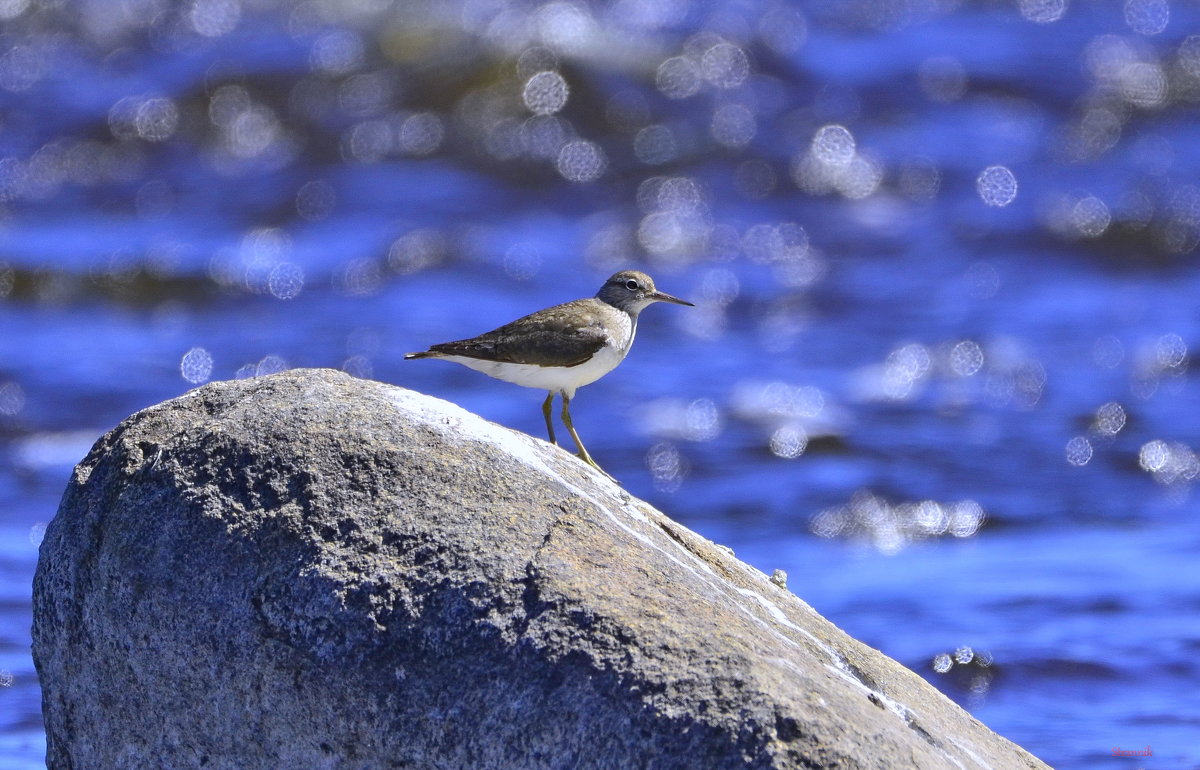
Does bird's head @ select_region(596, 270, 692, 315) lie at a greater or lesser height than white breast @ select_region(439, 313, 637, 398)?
greater

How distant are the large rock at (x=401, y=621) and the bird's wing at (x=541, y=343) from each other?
134cm

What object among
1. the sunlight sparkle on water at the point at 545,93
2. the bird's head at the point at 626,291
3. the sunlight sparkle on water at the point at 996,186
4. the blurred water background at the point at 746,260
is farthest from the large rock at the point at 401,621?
the sunlight sparkle on water at the point at 545,93

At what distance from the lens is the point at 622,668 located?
451 centimetres

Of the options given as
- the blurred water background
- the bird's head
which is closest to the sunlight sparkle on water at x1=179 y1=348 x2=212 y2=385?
the blurred water background

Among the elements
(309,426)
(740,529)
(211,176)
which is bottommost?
(309,426)

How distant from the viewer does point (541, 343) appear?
6902 mm

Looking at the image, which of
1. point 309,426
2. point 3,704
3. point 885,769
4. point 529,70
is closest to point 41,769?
point 3,704

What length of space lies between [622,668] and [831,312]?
39.2ft

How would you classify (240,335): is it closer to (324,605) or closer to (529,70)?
(529,70)

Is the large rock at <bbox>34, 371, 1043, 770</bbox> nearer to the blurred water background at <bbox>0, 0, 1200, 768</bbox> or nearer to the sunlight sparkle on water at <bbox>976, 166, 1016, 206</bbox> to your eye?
the blurred water background at <bbox>0, 0, 1200, 768</bbox>

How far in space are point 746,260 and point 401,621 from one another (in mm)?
12857

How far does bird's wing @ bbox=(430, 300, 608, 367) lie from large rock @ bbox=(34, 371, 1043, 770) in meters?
1.34

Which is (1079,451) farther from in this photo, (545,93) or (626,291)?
(545,93)

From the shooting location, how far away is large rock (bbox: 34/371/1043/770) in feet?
14.7
